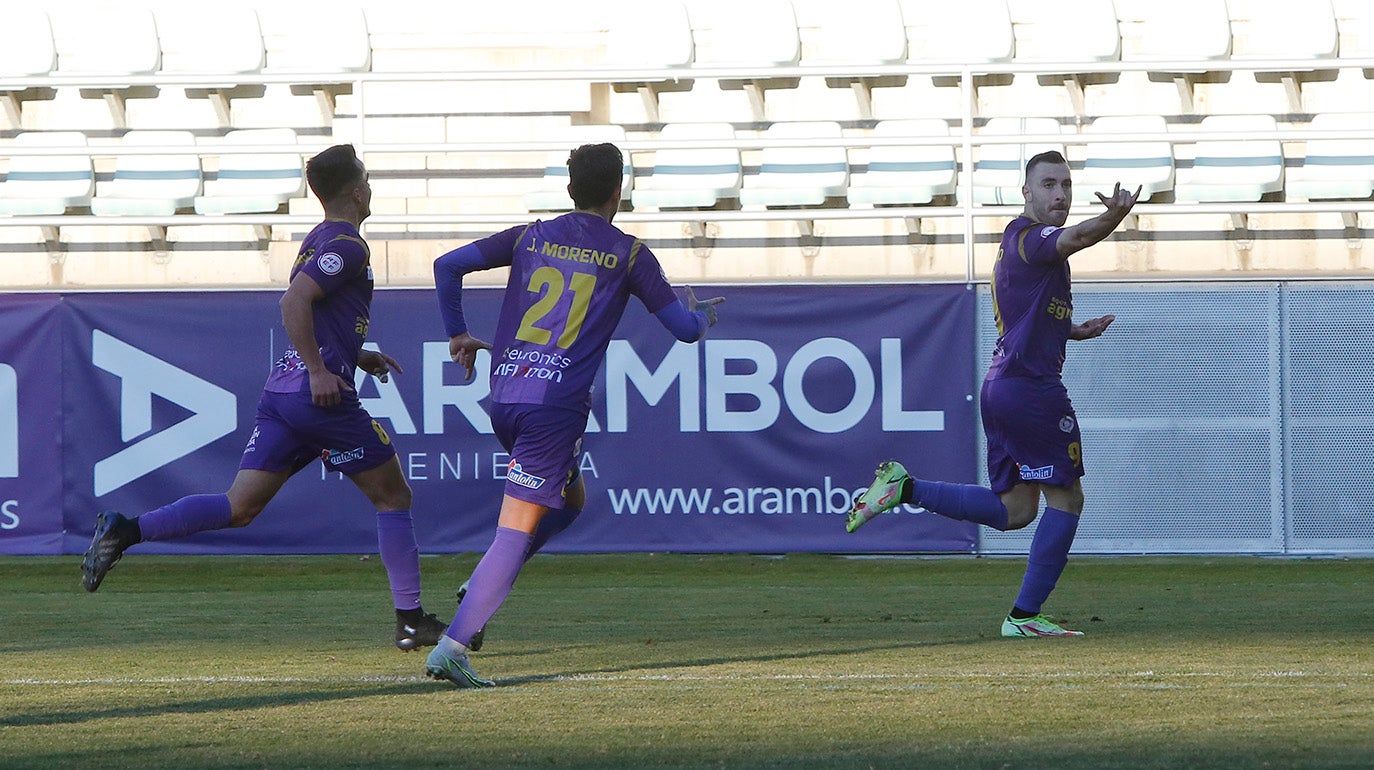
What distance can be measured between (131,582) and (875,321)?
15.3 feet

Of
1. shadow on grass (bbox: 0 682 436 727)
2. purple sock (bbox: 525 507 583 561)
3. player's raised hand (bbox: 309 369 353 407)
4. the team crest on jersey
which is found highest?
the team crest on jersey

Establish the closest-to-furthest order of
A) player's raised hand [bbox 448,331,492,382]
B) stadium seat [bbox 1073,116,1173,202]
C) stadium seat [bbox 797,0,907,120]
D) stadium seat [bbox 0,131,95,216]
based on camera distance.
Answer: player's raised hand [bbox 448,331,492,382] < stadium seat [bbox 1073,116,1173,202] < stadium seat [bbox 0,131,95,216] < stadium seat [bbox 797,0,907,120]

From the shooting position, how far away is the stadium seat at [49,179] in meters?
14.5

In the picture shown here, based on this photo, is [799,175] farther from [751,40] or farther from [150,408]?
[150,408]

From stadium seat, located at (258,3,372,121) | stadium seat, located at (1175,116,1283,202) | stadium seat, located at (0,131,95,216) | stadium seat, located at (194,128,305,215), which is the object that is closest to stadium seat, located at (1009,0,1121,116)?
stadium seat, located at (1175,116,1283,202)

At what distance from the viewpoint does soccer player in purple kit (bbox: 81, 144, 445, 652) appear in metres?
5.82

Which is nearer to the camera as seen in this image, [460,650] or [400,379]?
[460,650]

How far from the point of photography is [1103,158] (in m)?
14.0

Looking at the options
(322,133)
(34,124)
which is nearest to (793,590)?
(322,133)

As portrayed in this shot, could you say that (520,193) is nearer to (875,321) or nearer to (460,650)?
(875,321)

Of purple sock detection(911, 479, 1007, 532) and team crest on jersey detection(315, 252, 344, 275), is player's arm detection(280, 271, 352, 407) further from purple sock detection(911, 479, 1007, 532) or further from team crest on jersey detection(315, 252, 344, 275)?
purple sock detection(911, 479, 1007, 532)

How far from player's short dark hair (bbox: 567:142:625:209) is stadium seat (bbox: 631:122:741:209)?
8678 mm

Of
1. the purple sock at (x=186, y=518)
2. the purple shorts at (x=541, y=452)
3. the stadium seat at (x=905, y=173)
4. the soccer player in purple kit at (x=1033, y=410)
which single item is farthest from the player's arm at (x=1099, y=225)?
the stadium seat at (x=905, y=173)

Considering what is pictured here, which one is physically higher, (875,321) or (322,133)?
(322,133)
